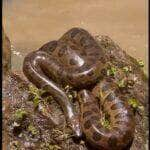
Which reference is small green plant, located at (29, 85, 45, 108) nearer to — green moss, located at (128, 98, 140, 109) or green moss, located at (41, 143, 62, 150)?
green moss, located at (41, 143, 62, 150)

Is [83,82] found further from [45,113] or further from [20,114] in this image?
[20,114]

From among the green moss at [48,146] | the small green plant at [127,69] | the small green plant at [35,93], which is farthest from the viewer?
the small green plant at [127,69]

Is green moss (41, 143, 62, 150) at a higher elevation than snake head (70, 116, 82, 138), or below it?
below

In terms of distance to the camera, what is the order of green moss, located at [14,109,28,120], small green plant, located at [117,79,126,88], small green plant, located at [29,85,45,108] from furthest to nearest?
small green plant, located at [117,79,126,88] → small green plant, located at [29,85,45,108] → green moss, located at [14,109,28,120]

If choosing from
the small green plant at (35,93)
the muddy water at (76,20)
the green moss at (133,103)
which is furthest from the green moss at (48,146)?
the muddy water at (76,20)

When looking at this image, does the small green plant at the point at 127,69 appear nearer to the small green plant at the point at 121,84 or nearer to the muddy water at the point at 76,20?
the small green plant at the point at 121,84

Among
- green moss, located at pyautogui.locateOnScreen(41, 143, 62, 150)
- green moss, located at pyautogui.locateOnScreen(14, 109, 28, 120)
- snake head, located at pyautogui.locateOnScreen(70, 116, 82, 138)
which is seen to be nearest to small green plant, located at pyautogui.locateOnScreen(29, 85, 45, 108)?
green moss, located at pyautogui.locateOnScreen(14, 109, 28, 120)

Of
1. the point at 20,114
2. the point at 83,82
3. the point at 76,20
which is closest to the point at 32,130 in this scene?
the point at 20,114
